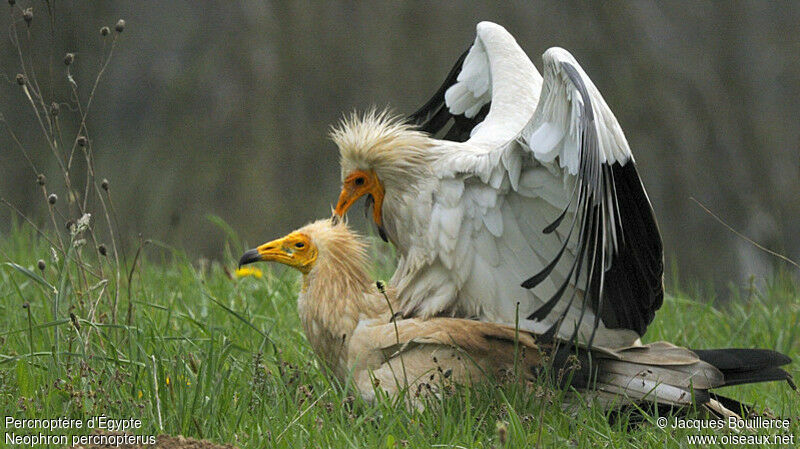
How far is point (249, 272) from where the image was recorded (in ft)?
16.8

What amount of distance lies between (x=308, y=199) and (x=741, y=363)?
4665mm

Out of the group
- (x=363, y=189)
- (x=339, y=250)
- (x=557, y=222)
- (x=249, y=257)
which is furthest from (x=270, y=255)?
(x=557, y=222)

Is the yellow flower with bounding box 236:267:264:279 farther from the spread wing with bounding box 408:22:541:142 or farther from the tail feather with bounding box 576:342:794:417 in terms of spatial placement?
the tail feather with bounding box 576:342:794:417

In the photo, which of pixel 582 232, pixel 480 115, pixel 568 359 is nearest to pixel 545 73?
pixel 582 232

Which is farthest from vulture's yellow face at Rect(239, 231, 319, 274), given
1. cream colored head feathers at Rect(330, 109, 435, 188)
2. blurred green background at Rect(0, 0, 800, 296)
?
blurred green background at Rect(0, 0, 800, 296)

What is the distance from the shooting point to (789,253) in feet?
22.1

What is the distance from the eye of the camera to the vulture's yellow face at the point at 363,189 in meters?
3.73

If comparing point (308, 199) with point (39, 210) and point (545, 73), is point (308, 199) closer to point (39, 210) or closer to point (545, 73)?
point (39, 210)

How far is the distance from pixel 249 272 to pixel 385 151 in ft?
5.50

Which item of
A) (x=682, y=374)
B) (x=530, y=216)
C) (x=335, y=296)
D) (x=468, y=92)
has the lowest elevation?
(x=682, y=374)

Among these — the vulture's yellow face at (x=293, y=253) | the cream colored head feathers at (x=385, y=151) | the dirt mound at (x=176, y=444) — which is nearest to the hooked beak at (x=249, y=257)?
the vulture's yellow face at (x=293, y=253)

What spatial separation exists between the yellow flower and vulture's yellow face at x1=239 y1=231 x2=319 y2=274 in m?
1.21

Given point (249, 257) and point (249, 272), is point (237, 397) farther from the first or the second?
point (249, 272)

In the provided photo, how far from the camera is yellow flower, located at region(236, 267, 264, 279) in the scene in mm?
5047
